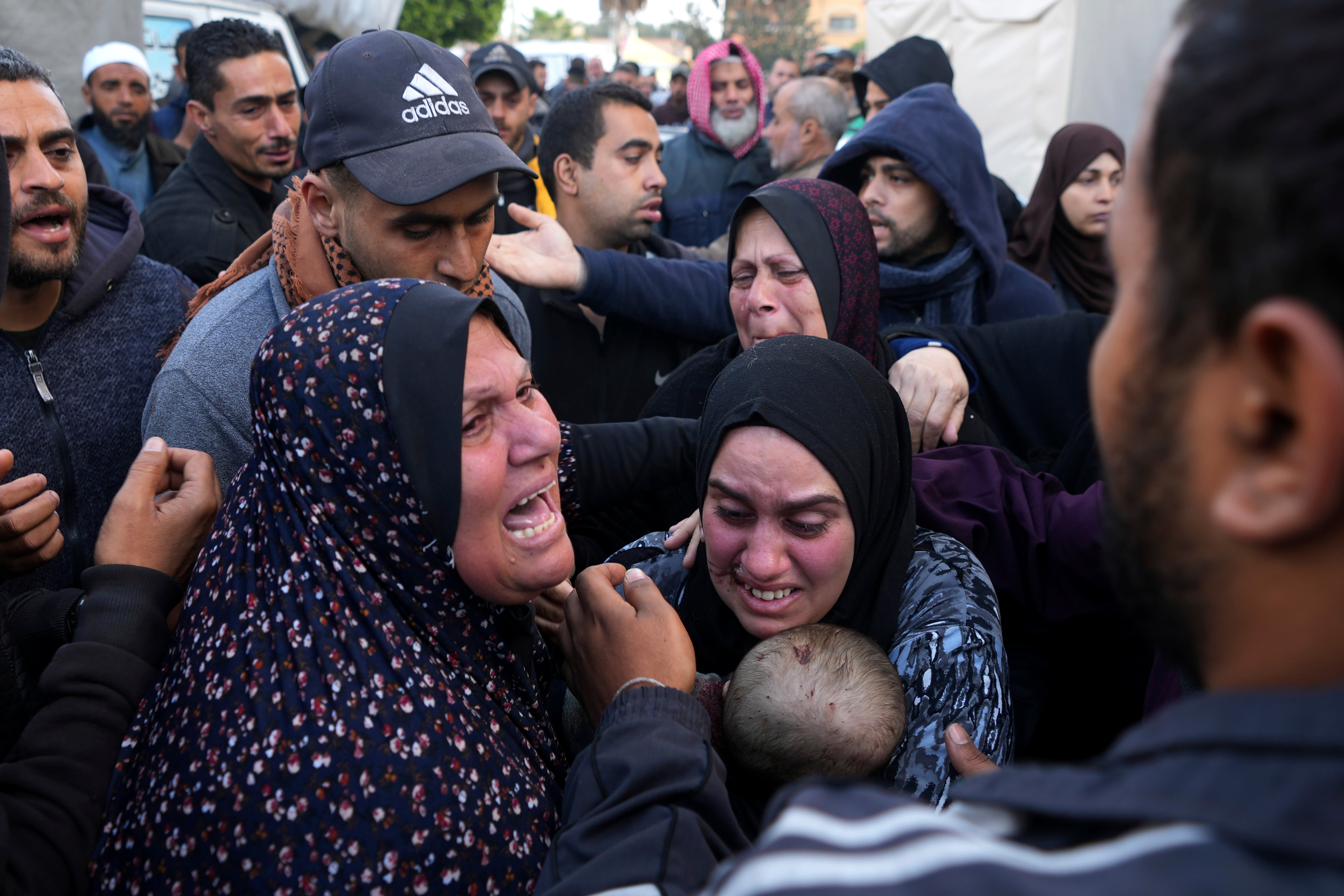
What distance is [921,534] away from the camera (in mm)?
2318

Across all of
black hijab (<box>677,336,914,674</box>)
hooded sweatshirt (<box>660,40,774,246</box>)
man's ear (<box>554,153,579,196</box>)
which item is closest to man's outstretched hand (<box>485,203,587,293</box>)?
man's ear (<box>554,153,579,196</box>)

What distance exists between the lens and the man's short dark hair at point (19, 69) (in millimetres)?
2568

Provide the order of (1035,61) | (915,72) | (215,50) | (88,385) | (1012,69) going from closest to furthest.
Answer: (88,385), (215,50), (915,72), (1035,61), (1012,69)

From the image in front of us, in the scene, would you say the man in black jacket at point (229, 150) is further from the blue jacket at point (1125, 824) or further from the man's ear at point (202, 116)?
the blue jacket at point (1125, 824)

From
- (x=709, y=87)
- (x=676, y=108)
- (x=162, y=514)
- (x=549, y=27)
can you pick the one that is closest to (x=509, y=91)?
(x=709, y=87)

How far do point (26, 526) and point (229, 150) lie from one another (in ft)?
10.0

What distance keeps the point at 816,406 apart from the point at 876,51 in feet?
31.9

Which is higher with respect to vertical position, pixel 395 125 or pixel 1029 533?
pixel 395 125

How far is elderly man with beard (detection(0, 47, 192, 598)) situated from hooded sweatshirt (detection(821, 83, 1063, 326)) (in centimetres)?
270

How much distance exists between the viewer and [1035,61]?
8492 millimetres

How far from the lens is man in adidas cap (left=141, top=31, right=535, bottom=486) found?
2248 millimetres

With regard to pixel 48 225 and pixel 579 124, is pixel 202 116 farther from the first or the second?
pixel 48 225

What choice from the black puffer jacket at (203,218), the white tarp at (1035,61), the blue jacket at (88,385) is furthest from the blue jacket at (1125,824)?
the white tarp at (1035,61)

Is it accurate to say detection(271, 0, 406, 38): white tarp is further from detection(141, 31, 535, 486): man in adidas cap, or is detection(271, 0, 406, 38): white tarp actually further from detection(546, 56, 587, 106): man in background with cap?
detection(141, 31, 535, 486): man in adidas cap
